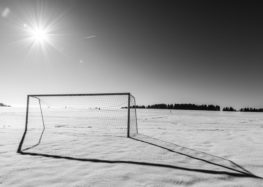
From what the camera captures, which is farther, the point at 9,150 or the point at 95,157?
the point at 9,150

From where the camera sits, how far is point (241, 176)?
2.96 m

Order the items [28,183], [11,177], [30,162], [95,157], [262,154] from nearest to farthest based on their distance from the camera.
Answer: [28,183] < [11,177] < [30,162] < [95,157] < [262,154]

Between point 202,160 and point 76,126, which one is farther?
point 76,126

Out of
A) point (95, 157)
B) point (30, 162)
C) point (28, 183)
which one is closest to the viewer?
point (28, 183)

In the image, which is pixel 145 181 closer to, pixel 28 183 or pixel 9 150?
pixel 28 183

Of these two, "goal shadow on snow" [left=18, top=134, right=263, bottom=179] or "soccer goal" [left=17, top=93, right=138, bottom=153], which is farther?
"soccer goal" [left=17, top=93, right=138, bottom=153]

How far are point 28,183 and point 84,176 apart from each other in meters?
0.79

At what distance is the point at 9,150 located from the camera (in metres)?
4.71

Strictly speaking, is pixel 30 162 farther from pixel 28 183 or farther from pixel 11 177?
pixel 28 183

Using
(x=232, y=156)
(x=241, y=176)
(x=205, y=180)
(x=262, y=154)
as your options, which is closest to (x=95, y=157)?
(x=205, y=180)

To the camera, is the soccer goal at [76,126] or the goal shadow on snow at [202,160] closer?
the goal shadow on snow at [202,160]

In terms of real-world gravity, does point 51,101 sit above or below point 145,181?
above

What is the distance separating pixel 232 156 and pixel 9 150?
18.4ft

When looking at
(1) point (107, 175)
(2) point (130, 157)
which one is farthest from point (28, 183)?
(2) point (130, 157)
